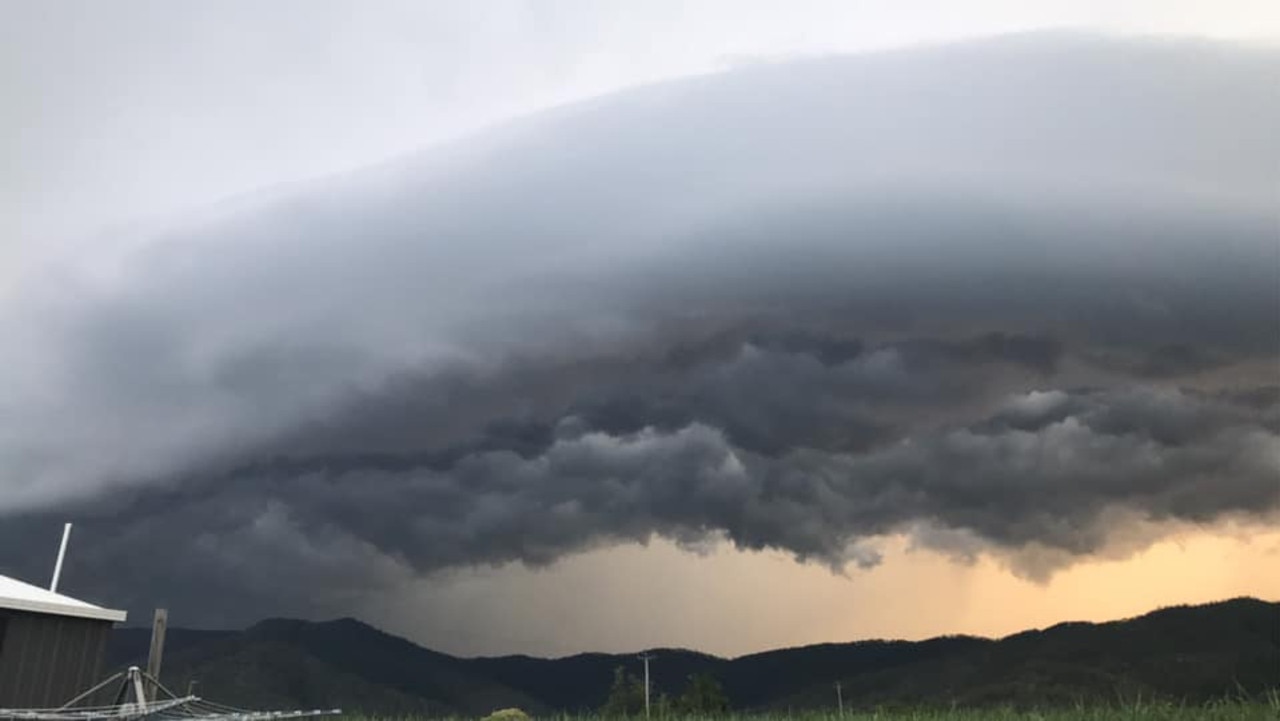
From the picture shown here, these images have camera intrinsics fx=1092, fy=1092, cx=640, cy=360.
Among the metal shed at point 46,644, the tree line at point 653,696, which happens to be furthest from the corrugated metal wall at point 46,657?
the tree line at point 653,696

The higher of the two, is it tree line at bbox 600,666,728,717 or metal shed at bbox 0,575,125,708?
tree line at bbox 600,666,728,717

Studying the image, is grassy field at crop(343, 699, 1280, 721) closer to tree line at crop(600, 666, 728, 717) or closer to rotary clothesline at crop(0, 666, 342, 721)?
rotary clothesline at crop(0, 666, 342, 721)

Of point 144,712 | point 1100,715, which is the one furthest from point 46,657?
point 1100,715

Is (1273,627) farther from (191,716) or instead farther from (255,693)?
(191,716)

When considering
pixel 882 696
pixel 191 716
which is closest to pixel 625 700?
pixel 882 696

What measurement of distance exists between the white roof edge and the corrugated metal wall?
8.0 inches

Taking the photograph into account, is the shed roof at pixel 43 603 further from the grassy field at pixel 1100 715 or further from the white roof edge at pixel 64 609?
the grassy field at pixel 1100 715

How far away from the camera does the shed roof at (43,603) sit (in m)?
20.8

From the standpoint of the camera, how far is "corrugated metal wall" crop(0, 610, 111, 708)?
2086 cm

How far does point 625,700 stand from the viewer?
106312 millimetres

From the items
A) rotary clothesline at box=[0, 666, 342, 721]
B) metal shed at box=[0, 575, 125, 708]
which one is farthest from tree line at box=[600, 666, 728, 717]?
rotary clothesline at box=[0, 666, 342, 721]

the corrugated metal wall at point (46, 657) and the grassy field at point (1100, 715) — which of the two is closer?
the grassy field at point (1100, 715)

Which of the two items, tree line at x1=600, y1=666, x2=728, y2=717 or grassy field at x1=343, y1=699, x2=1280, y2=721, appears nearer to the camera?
grassy field at x1=343, y1=699, x2=1280, y2=721

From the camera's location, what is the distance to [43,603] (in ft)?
69.9
